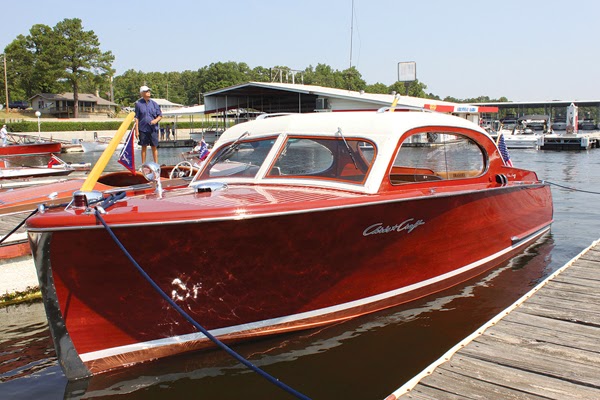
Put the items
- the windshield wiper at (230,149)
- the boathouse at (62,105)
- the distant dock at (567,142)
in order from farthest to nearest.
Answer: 1. the boathouse at (62,105)
2. the distant dock at (567,142)
3. the windshield wiper at (230,149)

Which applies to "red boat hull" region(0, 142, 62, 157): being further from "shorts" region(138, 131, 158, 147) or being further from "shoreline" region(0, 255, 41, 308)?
"shoreline" region(0, 255, 41, 308)

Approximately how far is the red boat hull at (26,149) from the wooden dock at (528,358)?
89.6 feet

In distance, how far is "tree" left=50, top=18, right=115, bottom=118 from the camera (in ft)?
232

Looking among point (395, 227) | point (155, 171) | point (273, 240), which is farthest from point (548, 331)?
point (155, 171)

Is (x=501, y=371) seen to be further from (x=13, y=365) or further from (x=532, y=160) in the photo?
(x=532, y=160)

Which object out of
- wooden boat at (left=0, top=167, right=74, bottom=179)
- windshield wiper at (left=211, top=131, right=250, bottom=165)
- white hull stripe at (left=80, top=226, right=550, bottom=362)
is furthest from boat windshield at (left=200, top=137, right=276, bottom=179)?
wooden boat at (left=0, top=167, right=74, bottom=179)

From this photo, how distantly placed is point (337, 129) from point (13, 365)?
4.03 m

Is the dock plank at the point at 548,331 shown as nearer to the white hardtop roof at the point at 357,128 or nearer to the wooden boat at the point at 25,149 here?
the white hardtop roof at the point at 357,128

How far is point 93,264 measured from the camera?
4598 mm

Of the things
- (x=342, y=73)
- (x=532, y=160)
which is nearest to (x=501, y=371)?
(x=532, y=160)

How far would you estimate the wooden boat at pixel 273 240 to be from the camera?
4.64 m

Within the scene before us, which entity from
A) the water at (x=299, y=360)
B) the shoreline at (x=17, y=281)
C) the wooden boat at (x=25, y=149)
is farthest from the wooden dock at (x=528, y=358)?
the wooden boat at (x=25, y=149)

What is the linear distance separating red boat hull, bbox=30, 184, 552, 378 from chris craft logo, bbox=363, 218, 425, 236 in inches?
0.5

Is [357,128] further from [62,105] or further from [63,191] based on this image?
[62,105]
